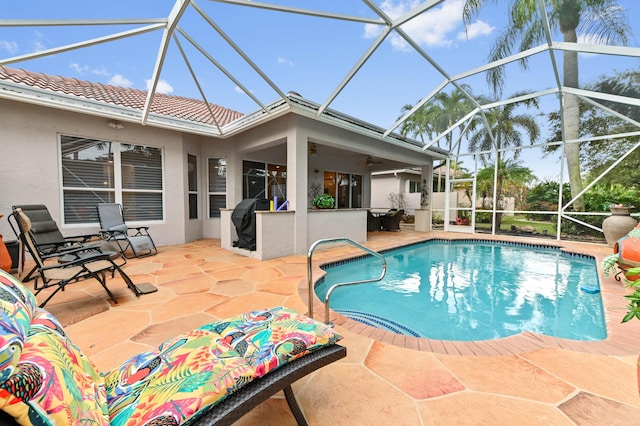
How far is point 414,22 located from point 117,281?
21.9 feet

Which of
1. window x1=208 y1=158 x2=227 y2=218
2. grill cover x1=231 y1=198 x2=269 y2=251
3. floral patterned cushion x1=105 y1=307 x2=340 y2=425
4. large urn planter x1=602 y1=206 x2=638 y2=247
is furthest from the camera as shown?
window x1=208 y1=158 x2=227 y2=218

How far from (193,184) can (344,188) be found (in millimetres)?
6428

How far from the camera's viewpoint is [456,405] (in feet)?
5.43

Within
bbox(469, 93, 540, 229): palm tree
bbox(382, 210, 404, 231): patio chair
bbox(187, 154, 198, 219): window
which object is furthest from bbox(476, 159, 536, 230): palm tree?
bbox(187, 154, 198, 219): window

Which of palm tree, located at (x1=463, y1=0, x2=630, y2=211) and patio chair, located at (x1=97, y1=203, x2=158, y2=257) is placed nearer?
palm tree, located at (x1=463, y1=0, x2=630, y2=211)

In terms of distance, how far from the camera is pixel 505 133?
1177 cm

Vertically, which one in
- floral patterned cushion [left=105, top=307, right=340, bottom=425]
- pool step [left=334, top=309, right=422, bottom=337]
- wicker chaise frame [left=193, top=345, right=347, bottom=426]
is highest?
floral patterned cushion [left=105, top=307, right=340, bottom=425]

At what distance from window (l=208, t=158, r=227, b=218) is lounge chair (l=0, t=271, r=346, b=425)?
7.22 meters

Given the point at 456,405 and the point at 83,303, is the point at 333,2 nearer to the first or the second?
the point at 456,405

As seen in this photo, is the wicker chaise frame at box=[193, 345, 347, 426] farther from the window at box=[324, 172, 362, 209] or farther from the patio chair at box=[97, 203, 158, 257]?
the window at box=[324, 172, 362, 209]

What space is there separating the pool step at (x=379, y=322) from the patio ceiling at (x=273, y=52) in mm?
4246

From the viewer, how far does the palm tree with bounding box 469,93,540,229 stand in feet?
34.0

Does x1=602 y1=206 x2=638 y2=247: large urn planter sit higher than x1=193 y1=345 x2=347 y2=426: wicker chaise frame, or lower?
higher

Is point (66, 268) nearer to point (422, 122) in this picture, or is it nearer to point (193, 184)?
point (193, 184)
